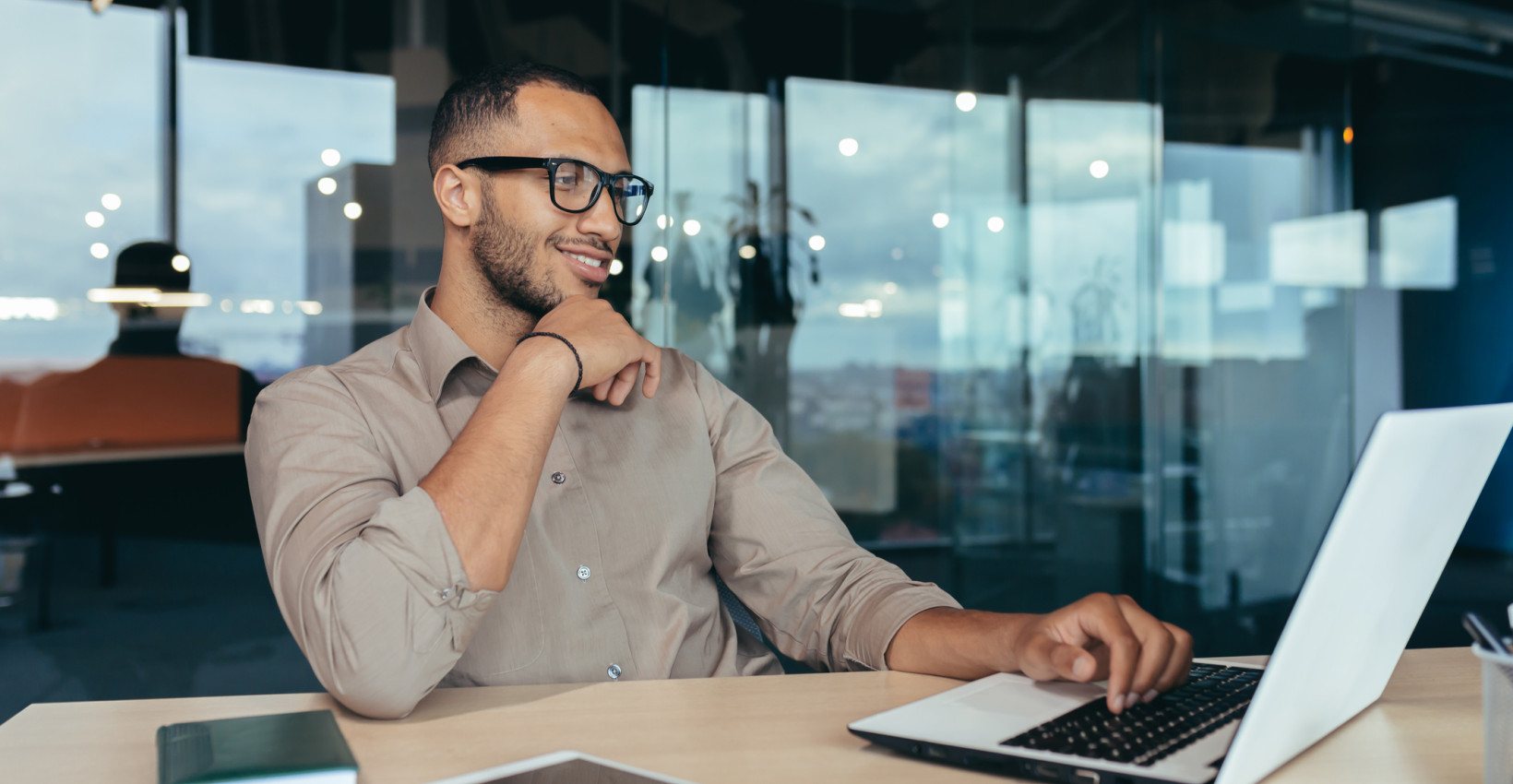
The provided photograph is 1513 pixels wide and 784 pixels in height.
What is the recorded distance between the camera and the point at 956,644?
1078 mm

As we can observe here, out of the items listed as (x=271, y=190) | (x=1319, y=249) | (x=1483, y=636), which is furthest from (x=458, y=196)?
(x=1319, y=249)

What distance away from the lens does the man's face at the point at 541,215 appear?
1.40 m

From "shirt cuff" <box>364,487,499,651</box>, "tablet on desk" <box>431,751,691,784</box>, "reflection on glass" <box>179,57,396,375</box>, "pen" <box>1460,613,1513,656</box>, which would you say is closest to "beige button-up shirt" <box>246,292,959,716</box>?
"shirt cuff" <box>364,487,499,651</box>

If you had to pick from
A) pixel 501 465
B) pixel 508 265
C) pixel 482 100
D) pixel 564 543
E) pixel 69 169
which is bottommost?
pixel 564 543

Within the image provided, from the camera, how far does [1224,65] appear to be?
4223 millimetres

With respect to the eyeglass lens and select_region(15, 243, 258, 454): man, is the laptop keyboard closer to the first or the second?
the eyeglass lens

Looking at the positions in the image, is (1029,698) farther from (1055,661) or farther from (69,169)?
(69,169)

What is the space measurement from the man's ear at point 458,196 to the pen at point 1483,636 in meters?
1.25

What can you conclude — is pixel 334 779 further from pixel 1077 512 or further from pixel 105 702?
pixel 1077 512

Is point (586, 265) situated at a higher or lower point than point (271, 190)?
lower

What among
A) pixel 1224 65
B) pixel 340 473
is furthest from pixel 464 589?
pixel 1224 65

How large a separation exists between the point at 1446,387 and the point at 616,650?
15.3 ft

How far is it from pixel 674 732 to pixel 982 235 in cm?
349

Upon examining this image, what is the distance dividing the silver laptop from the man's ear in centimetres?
96
